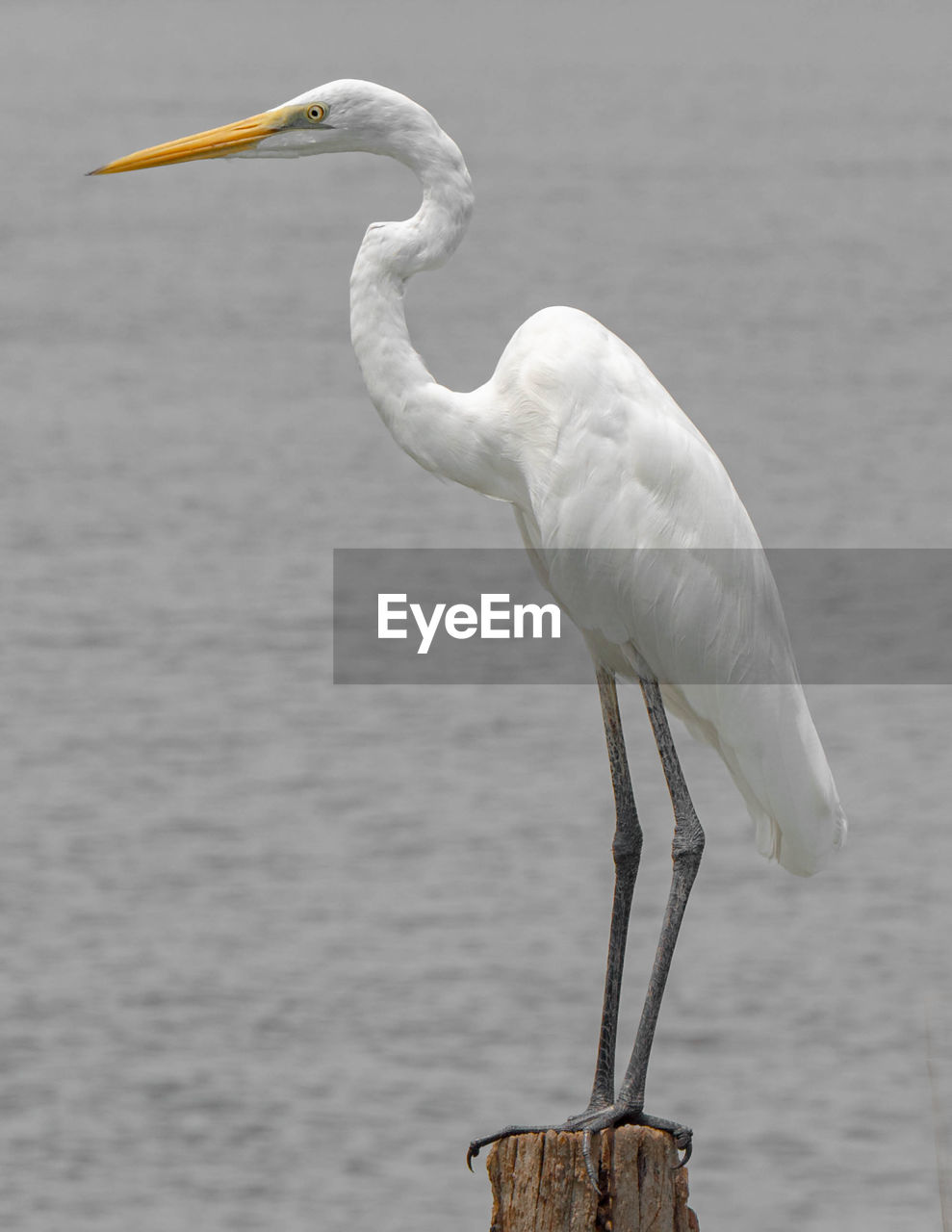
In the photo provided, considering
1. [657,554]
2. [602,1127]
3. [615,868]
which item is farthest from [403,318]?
[602,1127]

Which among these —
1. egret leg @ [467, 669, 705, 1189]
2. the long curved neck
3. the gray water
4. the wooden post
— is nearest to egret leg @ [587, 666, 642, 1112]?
egret leg @ [467, 669, 705, 1189]

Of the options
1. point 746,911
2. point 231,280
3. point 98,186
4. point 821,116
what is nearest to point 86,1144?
point 746,911

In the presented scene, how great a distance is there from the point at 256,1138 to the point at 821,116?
28429 millimetres

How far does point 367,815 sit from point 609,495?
5.27 meters

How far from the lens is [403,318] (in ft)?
13.5

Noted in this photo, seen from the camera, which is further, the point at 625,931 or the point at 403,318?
the point at 625,931

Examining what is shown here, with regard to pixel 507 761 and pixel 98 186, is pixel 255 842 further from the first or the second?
pixel 98 186

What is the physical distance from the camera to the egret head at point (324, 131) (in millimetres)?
4141

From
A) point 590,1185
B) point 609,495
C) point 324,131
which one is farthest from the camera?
point 324,131

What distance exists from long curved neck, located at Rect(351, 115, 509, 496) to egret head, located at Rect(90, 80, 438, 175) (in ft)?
0.12

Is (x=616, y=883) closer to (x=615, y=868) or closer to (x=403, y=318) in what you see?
(x=615, y=868)

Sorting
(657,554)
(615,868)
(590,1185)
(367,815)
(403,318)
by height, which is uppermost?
(403,318)

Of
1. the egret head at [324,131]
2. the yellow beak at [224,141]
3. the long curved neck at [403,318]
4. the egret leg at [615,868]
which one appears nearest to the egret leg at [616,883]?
the egret leg at [615,868]

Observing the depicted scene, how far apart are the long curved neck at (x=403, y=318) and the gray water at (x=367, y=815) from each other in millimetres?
2294
